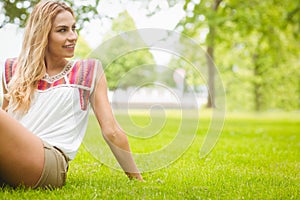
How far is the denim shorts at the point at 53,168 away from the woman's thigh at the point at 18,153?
39 millimetres

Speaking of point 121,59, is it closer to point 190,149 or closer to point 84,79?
point 190,149

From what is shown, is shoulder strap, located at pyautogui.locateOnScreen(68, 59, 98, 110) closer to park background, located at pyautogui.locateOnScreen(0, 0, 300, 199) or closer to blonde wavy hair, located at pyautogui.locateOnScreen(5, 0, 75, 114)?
blonde wavy hair, located at pyautogui.locateOnScreen(5, 0, 75, 114)

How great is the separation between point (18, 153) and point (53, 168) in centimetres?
31

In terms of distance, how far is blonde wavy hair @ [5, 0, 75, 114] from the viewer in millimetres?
3318

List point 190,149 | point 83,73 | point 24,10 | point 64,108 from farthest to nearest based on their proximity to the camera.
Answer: point 190,149 → point 24,10 → point 83,73 → point 64,108

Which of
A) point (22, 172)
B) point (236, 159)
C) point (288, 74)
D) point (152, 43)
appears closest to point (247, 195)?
point (22, 172)

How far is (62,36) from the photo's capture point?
343cm

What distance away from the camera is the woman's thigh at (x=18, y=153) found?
286cm

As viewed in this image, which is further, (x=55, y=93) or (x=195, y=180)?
(x=195, y=180)

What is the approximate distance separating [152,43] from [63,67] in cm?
195

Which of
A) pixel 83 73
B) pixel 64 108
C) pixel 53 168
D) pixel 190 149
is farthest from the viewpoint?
pixel 190 149

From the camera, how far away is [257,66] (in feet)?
A: 119

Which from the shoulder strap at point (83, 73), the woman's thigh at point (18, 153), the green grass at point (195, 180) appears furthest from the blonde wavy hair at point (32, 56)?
the green grass at point (195, 180)

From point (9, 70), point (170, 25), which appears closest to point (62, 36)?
point (9, 70)
